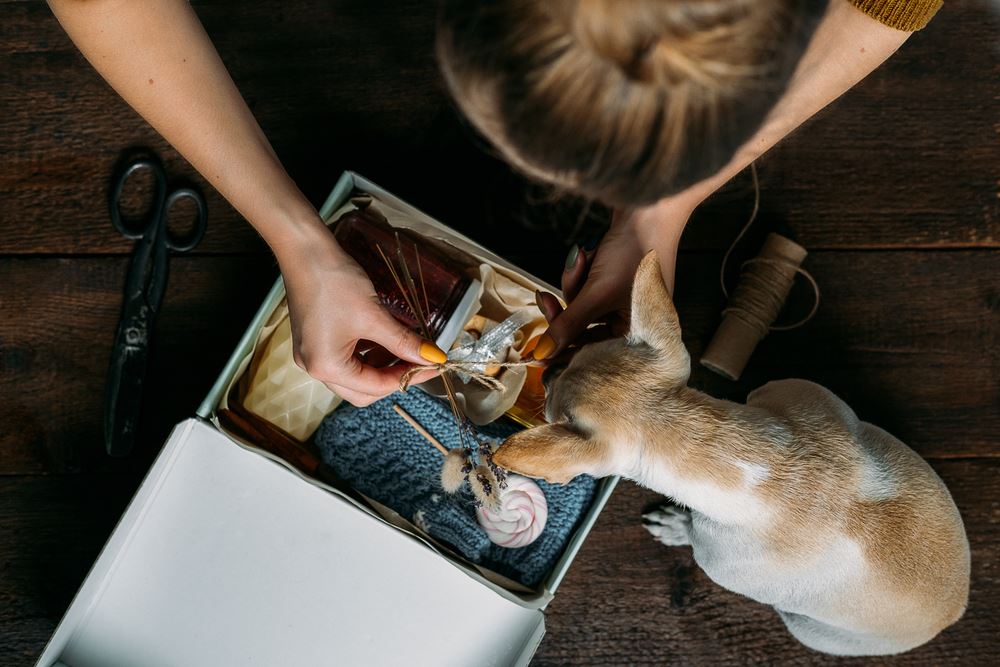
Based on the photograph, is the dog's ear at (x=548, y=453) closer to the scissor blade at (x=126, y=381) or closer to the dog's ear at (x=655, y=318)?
the dog's ear at (x=655, y=318)

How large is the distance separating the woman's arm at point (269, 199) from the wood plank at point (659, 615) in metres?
0.41

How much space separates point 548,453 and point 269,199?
369 mm

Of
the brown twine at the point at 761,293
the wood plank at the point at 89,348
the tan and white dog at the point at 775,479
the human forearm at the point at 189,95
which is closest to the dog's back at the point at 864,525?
the tan and white dog at the point at 775,479

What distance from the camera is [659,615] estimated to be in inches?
37.8

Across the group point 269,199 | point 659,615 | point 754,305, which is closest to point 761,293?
point 754,305

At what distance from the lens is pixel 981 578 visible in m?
0.97

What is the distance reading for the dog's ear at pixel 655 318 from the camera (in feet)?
1.95

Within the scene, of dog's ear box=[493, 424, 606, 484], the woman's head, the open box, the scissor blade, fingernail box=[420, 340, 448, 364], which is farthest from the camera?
the scissor blade

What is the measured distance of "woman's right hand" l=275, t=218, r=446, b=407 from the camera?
694 mm

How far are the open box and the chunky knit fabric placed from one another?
0.06 metres

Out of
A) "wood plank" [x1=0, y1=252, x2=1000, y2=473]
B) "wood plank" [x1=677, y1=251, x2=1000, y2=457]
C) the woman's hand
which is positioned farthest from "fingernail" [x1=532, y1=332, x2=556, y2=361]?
"wood plank" [x1=677, y1=251, x2=1000, y2=457]

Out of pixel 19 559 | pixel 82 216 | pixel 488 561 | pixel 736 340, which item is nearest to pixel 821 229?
pixel 736 340

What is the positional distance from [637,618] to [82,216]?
35.6 inches

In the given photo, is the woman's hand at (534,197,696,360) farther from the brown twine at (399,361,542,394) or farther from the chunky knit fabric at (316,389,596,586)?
the chunky knit fabric at (316,389,596,586)
